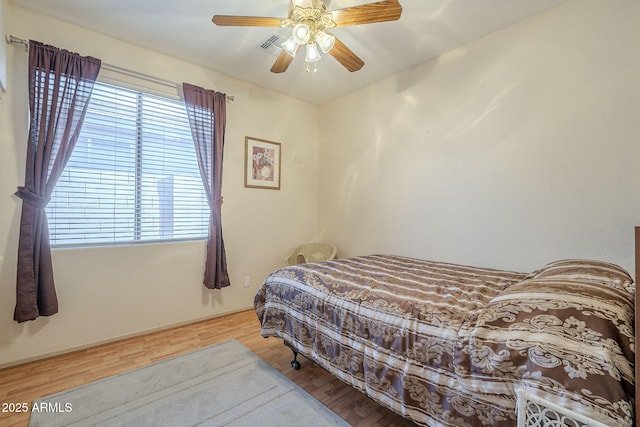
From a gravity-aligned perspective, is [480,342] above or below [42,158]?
below

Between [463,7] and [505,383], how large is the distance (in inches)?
98.4

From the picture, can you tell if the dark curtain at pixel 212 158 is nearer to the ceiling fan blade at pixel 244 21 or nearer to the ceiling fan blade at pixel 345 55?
the ceiling fan blade at pixel 244 21

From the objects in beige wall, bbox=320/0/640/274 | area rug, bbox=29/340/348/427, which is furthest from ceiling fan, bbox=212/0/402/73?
area rug, bbox=29/340/348/427

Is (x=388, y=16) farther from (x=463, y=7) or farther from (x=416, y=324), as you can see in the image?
(x=416, y=324)

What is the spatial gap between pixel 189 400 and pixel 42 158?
215cm

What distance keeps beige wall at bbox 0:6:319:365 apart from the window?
19cm

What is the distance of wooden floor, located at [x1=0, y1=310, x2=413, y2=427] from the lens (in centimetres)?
169

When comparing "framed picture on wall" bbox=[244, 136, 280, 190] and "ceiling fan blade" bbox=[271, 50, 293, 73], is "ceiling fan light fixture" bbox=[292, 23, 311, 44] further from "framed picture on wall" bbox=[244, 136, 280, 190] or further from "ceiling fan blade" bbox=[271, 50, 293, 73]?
"framed picture on wall" bbox=[244, 136, 280, 190]

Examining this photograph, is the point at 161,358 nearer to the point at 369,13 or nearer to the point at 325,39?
the point at 325,39

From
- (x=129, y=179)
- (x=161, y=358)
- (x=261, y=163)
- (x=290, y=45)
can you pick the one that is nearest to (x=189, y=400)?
(x=161, y=358)

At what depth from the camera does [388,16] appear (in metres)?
1.68

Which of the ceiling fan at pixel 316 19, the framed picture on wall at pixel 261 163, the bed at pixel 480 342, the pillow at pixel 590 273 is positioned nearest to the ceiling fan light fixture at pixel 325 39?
the ceiling fan at pixel 316 19

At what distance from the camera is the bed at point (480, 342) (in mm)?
835

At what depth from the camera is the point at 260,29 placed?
7.84ft
